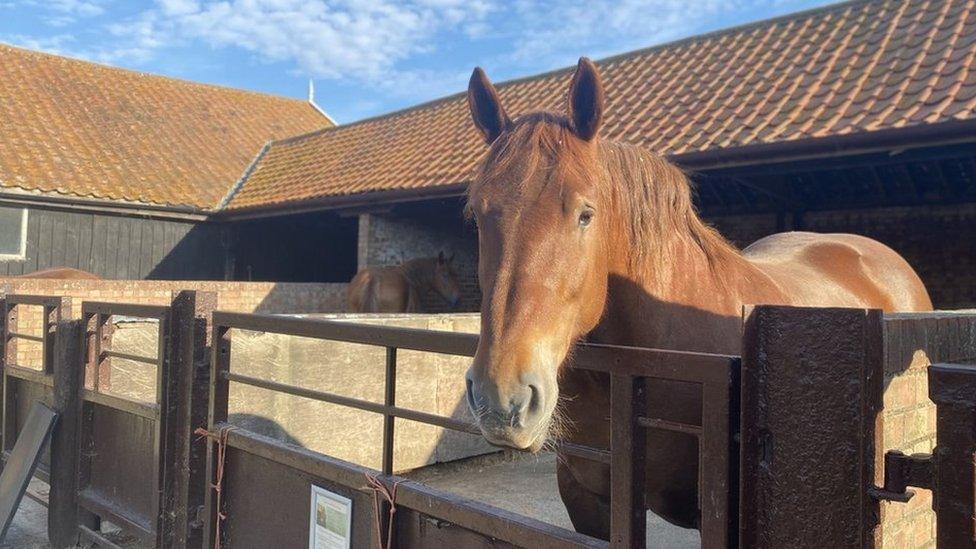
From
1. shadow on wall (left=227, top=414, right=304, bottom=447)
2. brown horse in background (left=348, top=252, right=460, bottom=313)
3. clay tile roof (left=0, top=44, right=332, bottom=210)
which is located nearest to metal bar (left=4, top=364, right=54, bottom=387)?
shadow on wall (left=227, top=414, right=304, bottom=447)

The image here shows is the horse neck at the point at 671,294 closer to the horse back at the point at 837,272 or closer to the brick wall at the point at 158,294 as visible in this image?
the horse back at the point at 837,272

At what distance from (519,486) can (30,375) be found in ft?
12.1

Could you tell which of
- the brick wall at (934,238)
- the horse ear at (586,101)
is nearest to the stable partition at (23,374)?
the horse ear at (586,101)

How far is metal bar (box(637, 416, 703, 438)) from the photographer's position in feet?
4.49

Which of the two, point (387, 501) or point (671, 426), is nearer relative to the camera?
point (671, 426)

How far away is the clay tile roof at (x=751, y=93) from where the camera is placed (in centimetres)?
606

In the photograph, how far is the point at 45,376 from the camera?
410 centimetres

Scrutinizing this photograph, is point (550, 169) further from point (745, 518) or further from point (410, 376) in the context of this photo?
point (410, 376)

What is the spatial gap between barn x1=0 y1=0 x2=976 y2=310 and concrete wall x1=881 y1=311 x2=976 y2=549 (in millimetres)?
3672

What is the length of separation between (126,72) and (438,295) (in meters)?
11.0

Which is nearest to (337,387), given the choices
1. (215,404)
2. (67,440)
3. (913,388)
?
(67,440)

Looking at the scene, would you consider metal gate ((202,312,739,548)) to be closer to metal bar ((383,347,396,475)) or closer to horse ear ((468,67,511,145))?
metal bar ((383,347,396,475))

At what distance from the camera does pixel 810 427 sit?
3.90 ft

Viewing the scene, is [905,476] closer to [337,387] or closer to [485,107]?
[485,107]
